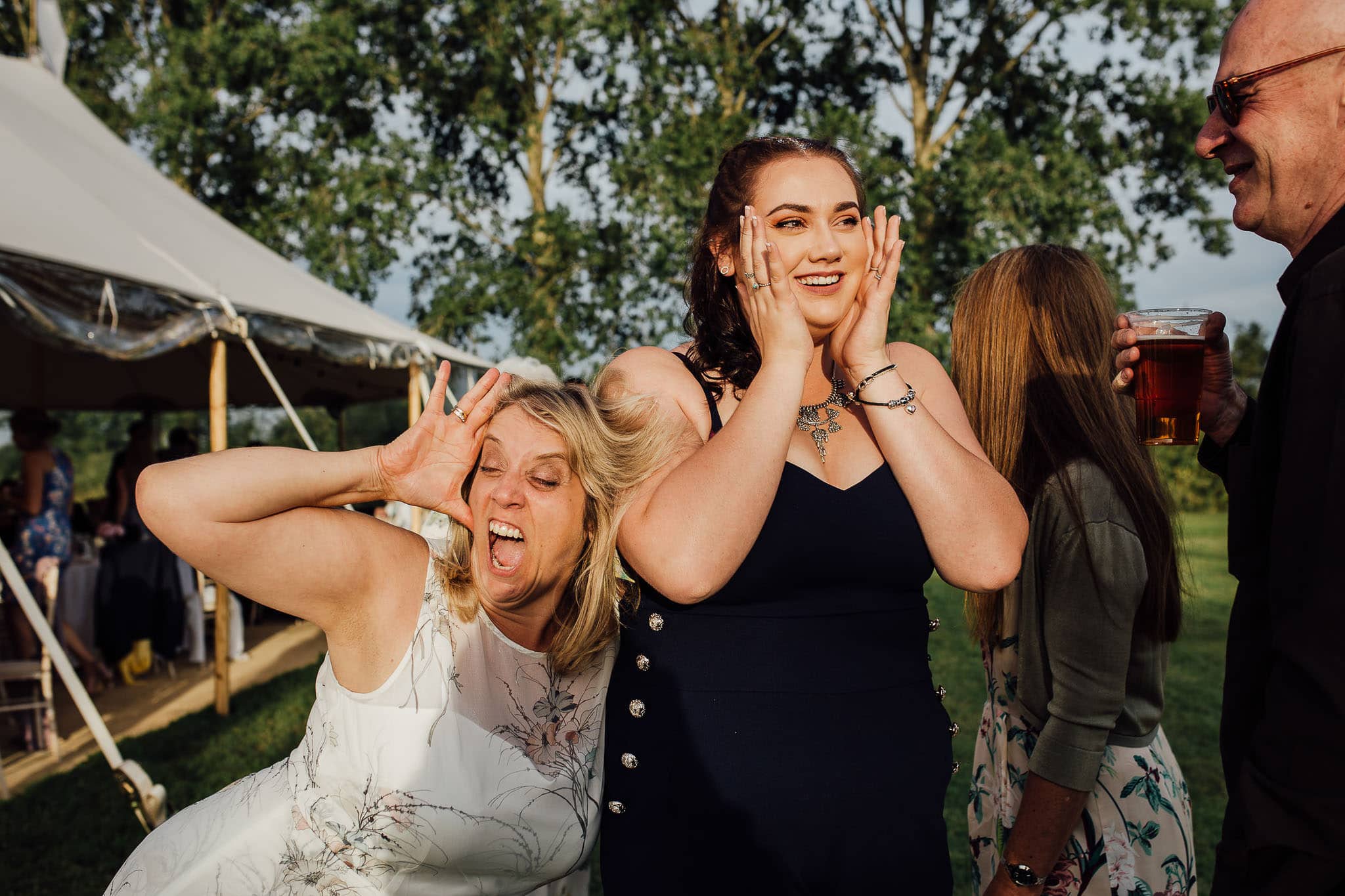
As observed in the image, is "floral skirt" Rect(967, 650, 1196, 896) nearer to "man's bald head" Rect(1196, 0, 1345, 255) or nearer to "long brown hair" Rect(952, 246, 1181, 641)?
"long brown hair" Rect(952, 246, 1181, 641)

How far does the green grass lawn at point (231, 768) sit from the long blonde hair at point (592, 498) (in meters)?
1.72

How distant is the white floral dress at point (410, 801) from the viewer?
1925 mm

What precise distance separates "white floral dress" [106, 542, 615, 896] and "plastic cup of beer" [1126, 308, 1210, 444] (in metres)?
1.45

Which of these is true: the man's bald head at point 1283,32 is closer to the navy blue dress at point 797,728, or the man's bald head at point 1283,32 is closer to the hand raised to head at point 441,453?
the navy blue dress at point 797,728

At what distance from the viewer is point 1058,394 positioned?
7.21 ft

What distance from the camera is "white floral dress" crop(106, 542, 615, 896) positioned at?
6.31ft

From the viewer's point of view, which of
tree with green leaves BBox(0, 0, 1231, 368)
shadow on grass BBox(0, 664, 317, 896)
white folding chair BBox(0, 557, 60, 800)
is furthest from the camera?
tree with green leaves BBox(0, 0, 1231, 368)

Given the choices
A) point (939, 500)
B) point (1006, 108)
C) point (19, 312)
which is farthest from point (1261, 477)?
point (1006, 108)

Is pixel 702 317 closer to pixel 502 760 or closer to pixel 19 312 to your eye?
pixel 502 760

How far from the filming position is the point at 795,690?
6.00 feet

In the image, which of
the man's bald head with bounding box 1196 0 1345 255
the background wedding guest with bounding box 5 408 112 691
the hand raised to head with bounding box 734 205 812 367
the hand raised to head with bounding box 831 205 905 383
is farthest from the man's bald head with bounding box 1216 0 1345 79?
A: the background wedding guest with bounding box 5 408 112 691

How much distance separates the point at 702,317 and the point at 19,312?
4501 millimetres

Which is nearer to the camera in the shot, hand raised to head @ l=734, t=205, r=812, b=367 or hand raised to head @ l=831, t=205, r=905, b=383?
hand raised to head @ l=734, t=205, r=812, b=367

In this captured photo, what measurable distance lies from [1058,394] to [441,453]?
4.80ft
